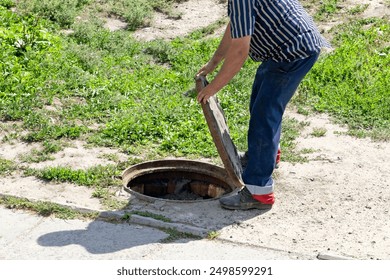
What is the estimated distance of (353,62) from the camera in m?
11.1

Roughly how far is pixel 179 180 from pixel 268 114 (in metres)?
1.44

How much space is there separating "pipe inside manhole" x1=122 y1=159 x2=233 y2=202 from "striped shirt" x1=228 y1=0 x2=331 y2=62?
144cm

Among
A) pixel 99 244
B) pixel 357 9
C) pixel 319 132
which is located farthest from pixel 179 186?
pixel 357 9

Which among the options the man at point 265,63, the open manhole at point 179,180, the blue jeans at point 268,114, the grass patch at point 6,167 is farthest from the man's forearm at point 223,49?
the grass patch at point 6,167

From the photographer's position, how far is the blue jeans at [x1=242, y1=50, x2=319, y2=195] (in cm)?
765

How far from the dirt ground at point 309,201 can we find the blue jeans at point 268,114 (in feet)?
0.95

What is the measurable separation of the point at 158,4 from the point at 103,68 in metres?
2.52

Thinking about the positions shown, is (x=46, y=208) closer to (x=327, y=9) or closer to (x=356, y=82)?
(x=356, y=82)

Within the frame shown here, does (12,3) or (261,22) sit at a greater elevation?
(261,22)

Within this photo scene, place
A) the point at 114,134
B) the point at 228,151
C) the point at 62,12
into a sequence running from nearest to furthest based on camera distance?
the point at 228,151, the point at 114,134, the point at 62,12

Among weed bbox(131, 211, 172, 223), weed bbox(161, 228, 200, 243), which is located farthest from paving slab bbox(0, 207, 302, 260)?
Answer: weed bbox(131, 211, 172, 223)

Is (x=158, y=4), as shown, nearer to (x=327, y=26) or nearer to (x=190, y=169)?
(x=327, y=26)

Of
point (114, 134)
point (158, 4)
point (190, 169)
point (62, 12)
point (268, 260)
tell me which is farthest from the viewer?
point (158, 4)

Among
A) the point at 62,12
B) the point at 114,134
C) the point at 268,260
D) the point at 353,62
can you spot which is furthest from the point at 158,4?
the point at 268,260
